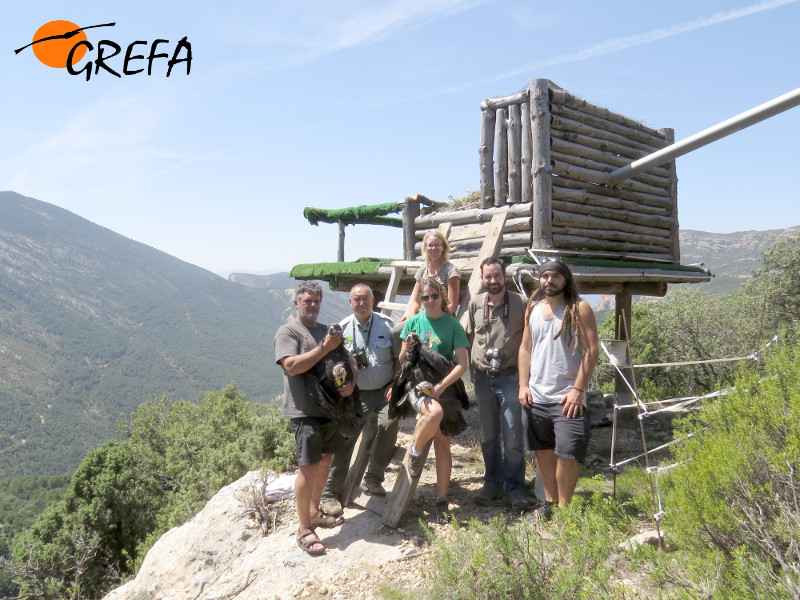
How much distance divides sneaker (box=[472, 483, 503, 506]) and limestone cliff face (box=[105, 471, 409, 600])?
0.78 m

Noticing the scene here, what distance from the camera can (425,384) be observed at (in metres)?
4.24

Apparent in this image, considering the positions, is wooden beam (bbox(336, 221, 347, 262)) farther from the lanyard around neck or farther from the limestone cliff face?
the lanyard around neck

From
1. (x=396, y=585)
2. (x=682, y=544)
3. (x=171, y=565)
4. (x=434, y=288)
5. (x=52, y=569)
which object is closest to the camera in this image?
(x=682, y=544)

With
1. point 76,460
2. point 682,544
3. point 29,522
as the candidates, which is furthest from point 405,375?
point 76,460

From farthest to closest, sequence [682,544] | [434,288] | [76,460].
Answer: [76,460]
[434,288]
[682,544]

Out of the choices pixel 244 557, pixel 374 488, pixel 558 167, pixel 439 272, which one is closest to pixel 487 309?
pixel 439 272

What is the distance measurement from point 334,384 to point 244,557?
6.52 ft

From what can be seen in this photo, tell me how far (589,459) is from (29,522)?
2826 inches

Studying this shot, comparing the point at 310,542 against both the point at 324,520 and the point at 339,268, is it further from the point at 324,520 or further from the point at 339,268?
the point at 339,268

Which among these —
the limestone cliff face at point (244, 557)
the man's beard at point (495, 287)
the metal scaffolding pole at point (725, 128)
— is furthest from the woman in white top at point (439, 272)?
the metal scaffolding pole at point (725, 128)

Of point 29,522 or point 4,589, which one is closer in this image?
point 4,589

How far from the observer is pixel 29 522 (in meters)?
60.0

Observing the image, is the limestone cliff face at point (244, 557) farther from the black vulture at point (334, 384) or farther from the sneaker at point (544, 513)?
the sneaker at point (544, 513)

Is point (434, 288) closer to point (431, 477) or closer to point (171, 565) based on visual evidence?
point (431, 477)
